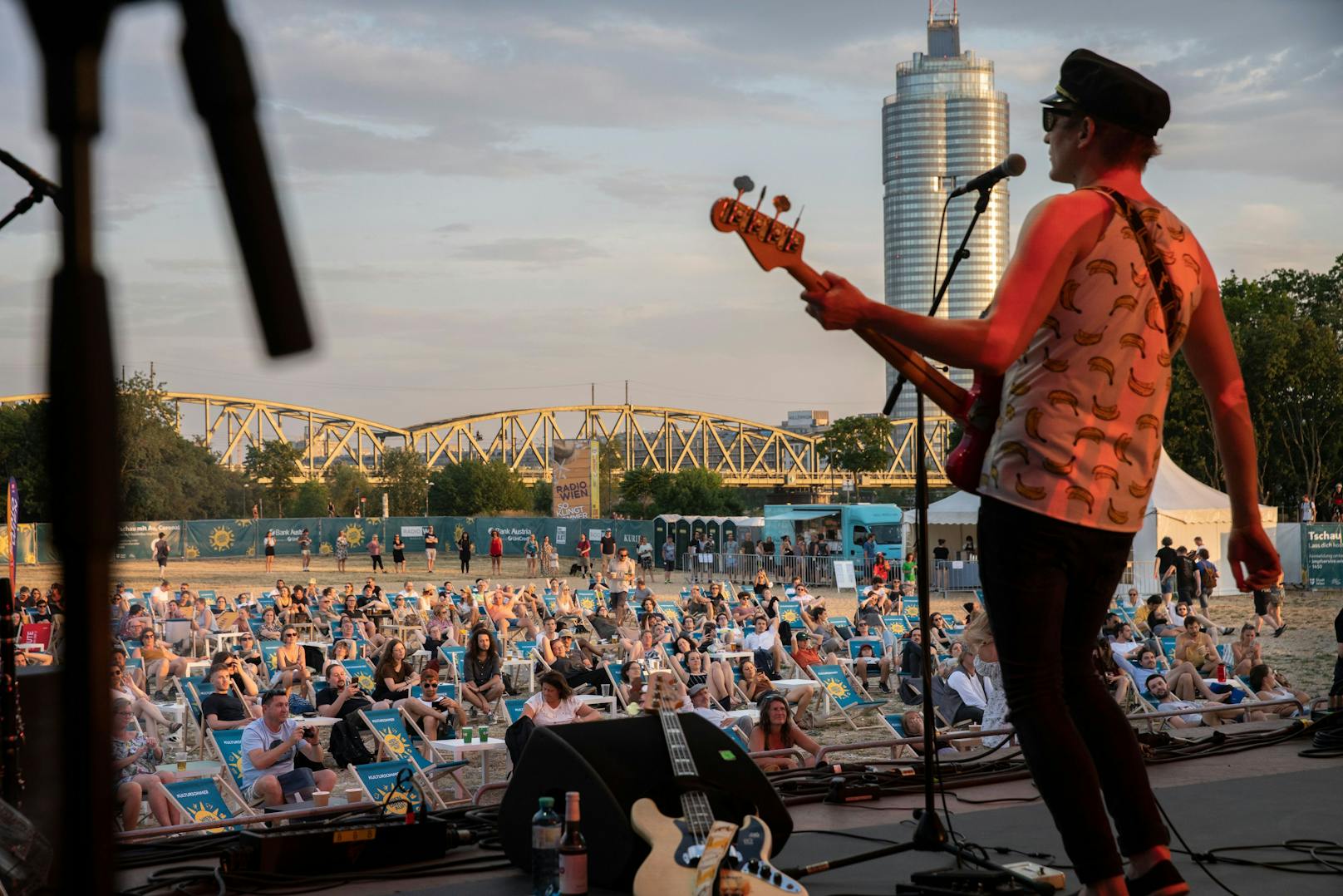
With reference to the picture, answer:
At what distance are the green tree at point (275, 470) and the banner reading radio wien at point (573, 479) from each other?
92.7 feet

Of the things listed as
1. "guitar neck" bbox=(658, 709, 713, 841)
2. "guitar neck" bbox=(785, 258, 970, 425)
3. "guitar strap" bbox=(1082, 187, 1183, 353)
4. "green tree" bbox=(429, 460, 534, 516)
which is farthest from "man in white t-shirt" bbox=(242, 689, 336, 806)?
"green tree" bbox=(429, 460, 534, 516)

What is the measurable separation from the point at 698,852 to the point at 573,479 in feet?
145

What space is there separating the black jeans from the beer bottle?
0.94 meters

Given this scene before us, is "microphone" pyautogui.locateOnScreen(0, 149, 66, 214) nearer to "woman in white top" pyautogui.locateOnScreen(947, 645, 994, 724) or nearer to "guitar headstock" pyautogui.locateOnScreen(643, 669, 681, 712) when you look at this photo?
"guitar headstock" pyautogui.locateOnScreen(643, 669, 681, 712)

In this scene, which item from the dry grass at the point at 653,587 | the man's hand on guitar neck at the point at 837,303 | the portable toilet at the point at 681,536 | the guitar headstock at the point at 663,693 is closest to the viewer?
the man's hand on guitar neck at the point at 837,303

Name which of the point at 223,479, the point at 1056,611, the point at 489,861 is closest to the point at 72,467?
the point at 1056,611

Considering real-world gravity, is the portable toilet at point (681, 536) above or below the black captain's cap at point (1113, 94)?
below

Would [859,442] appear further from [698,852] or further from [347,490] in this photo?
[698,852]

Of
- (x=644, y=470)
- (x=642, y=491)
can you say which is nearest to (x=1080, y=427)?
(x=642, y=491)

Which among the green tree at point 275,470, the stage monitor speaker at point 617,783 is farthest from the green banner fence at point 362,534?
the stage monitor speaker at point 617,783

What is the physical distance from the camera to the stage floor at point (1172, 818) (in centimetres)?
273

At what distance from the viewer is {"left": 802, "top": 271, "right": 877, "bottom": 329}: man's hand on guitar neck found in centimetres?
202

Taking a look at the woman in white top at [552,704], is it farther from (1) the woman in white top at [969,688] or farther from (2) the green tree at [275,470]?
(2) the green tree at [275,470]

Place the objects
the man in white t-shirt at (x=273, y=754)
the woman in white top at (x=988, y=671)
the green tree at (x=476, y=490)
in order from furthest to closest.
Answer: the green tree at (x=476, y=490) < the man in white t-shirt at (x=273, y=754) < the woman in white top at (x=988, y=671)
